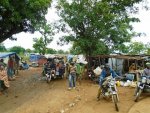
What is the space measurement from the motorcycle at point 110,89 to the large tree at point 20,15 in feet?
22.3

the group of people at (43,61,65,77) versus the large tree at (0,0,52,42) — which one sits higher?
the large tree at (0,0,52,42)

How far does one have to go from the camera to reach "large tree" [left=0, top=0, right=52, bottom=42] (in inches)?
674

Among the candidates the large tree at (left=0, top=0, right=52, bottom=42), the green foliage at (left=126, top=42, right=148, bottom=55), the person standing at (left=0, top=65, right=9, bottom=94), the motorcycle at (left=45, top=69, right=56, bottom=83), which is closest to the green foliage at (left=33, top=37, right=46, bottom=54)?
the green foliage at (left=126, top=42, right=148, bottom=55)

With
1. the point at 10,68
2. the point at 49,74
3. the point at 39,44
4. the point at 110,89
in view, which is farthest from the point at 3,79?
the point at 39,44

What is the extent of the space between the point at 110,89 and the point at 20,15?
8046 millimetres

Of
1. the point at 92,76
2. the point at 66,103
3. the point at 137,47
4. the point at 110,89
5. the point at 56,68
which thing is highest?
the point at 137,47

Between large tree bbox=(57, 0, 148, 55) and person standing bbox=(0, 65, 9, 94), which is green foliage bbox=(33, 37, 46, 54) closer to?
large tree bbox=(57, 0, 148, 55)

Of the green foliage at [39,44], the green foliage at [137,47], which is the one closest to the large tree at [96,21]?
the green foliage at [39,44]

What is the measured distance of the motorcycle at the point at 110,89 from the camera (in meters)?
11.6

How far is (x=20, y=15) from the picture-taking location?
17.8 meters

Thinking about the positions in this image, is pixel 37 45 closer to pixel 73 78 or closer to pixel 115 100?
pixel 73 78

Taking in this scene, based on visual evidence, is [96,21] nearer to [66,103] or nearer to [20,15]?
[20,15]

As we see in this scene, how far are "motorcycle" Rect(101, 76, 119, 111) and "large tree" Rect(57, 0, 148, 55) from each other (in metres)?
8.30

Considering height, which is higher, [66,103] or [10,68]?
[10,68]
